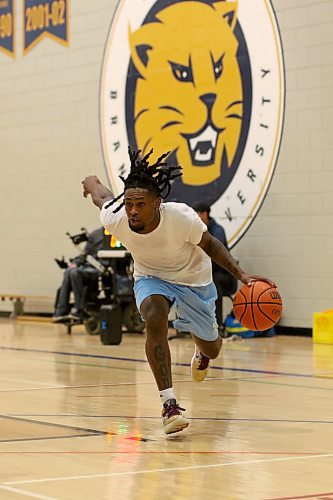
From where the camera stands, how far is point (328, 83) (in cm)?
1203

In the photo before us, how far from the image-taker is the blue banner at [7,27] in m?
16.7

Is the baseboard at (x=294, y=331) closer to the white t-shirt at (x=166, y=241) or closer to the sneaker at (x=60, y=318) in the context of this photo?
the sneaker at (x=60, y=318)

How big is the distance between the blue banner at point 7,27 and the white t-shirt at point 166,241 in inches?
444

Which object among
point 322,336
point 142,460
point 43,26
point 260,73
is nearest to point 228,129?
point 260,73

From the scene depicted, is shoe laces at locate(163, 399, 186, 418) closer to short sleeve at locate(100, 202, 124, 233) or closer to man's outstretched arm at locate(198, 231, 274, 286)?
man's outstretched arm at locate(198, 231, 274, 286)

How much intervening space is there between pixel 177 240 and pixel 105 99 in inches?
364

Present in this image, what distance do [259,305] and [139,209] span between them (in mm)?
1121

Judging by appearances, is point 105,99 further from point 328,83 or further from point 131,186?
point 131,186

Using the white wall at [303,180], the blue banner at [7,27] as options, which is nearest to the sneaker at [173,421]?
the white wall at [303,180]

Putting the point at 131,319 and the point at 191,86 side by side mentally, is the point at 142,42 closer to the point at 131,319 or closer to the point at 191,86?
the point at 191,86

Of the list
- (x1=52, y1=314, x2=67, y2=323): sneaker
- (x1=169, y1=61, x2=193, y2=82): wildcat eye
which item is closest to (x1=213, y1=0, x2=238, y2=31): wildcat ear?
(x1=169, y1=61, x2=193, y2=82): wildcat eye

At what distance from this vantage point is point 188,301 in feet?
20.1

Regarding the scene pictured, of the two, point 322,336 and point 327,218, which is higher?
point 327,218

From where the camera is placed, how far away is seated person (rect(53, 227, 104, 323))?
12844 millimetres
